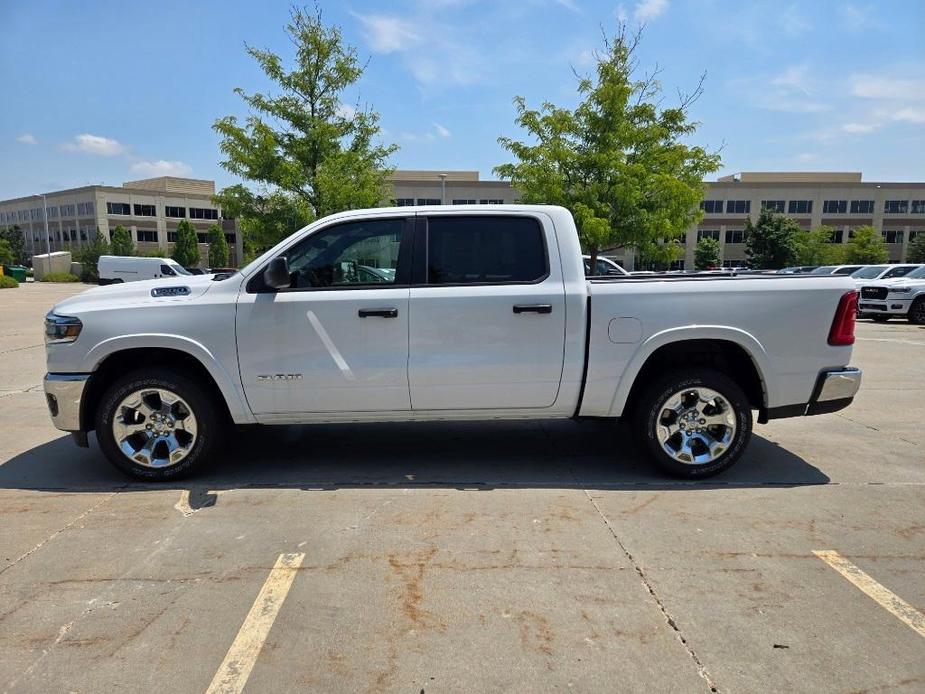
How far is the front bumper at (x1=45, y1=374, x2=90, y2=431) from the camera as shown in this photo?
4371 millimetres

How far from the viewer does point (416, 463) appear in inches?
196

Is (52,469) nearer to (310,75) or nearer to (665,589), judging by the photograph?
(665,589)

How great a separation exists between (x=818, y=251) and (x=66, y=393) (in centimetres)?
6491

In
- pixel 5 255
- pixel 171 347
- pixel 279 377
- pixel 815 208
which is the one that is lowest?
pixel 279 377

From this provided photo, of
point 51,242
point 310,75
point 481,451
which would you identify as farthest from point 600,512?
point 51,242

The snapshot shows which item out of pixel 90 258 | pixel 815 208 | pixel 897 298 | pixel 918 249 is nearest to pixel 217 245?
pixel 90 258

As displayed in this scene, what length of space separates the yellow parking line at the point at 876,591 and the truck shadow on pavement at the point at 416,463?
1.13 meters

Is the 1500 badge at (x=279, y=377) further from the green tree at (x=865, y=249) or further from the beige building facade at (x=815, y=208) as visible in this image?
the beige building facade at (x=815, y=208)

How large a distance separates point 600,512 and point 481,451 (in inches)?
58.8

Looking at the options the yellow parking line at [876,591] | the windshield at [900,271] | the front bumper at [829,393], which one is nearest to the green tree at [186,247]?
the windshield at [900,271]

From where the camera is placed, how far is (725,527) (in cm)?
382

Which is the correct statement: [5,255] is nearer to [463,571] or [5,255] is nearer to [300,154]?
[300,154]

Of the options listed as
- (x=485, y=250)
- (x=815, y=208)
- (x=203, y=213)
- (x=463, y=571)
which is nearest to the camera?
(x=463, y=571)

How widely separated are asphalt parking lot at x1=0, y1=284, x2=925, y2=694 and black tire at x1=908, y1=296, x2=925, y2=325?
1452cm
